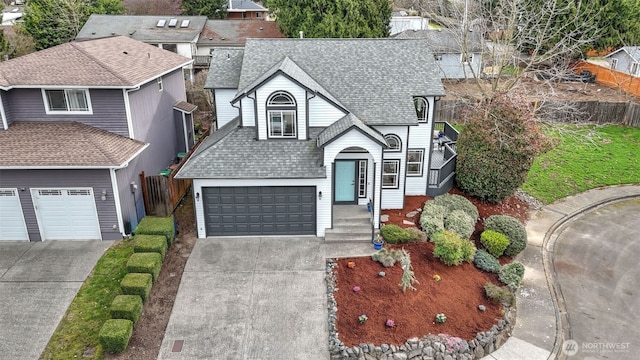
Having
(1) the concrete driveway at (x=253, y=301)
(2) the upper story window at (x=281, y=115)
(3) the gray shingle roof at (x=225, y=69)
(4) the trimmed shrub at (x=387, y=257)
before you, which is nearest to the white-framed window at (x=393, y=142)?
(2) the upper story window at (x=281, y=115)

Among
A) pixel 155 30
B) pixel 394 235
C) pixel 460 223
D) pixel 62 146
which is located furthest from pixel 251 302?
pixel 155 30

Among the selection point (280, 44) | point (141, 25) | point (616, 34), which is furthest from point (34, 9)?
point (616, 34)

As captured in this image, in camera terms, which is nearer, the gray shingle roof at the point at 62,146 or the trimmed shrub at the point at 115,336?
the trimmed shrub at the point at 115,336

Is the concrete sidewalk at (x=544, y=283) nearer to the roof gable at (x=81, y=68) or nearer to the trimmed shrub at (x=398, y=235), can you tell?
the trimmed shrub at (x=398, y=235)

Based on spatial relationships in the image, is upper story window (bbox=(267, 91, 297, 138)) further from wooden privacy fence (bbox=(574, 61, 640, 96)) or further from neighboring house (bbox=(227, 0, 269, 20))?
neighboring house (bbox=(227, 0, 269, 20))

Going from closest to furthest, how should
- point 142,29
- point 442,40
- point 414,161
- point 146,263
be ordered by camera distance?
point 146,263
point 414,161
point 442,40
point 142,29

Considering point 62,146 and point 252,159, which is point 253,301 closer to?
point 252,159
